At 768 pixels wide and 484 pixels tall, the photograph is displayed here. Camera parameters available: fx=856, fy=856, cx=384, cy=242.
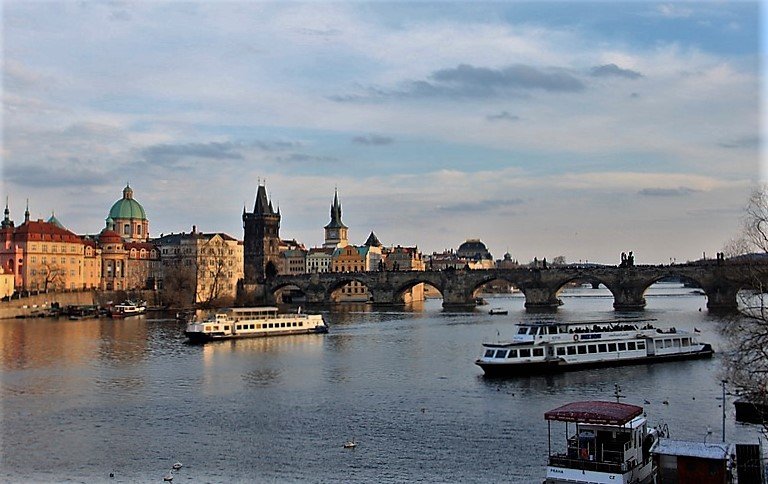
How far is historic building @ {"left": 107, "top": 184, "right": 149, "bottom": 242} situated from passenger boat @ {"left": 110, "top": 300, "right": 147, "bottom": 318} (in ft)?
170

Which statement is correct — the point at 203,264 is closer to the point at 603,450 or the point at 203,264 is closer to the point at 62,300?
the point at 62,300

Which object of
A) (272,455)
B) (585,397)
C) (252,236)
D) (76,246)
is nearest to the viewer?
(272,455)

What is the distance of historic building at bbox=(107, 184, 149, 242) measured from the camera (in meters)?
170

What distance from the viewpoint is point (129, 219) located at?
17162cm

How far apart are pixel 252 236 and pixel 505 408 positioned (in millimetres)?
133167

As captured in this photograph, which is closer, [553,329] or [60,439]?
[60,439]

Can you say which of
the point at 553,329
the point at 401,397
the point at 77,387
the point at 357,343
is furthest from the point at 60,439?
the point at 357,343

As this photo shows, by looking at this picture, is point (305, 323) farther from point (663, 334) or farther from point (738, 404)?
point (738, 404)

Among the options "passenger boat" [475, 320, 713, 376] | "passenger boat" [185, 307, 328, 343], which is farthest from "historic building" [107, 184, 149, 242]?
"passenger boat" [475, 320, 713, 376]

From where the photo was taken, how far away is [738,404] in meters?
34.9

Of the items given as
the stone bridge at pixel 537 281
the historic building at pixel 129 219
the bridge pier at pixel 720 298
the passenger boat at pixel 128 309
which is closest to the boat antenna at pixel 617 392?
the stone bridge at pixel 537 281

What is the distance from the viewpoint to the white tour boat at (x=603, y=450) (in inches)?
968

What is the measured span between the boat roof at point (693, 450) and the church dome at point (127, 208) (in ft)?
522

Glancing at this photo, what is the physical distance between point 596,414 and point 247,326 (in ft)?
185
